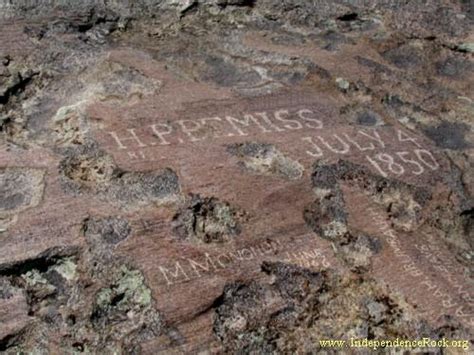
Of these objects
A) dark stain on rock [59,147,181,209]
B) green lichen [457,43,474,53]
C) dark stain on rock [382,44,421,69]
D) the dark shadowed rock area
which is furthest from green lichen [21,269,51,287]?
green lichen [457,43,474,53]

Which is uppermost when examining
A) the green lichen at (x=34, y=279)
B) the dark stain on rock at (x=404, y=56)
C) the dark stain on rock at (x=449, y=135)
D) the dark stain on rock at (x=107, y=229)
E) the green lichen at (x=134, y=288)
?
the green lichen at (x=34, y=279)

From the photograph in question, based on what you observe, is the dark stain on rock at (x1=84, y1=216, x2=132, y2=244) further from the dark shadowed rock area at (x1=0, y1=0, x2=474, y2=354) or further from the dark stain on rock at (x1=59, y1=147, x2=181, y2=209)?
the dark stain on rock at (x1=59, y1=147, x2=181, y2=209)

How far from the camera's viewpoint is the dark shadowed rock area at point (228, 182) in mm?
3160

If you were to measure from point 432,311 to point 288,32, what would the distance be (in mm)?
2702

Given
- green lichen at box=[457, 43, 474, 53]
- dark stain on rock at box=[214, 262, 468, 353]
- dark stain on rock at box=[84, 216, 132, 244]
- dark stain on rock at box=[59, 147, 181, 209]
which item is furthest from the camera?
green lichen at box=[457, 43, 474, 53]

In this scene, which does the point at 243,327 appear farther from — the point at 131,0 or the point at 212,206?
the point at 131,0

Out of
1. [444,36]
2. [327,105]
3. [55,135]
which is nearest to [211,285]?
[55,135]

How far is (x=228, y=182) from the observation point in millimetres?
3867

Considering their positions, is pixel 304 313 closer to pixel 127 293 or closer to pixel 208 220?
pixel 208 220

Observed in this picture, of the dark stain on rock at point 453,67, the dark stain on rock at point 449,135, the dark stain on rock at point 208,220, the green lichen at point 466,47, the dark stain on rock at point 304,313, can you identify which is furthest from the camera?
the green lichen at point 466,47

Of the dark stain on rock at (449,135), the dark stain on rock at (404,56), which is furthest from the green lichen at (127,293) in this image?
the dark stain on rock at (404,56)

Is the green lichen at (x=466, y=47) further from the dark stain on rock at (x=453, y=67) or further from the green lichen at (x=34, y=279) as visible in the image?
Result: the green lichen at (x=34, y=279)

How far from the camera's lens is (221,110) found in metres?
4.43

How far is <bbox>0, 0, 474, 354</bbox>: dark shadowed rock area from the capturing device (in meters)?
3.16
